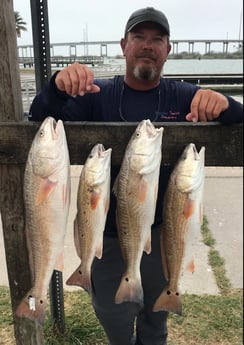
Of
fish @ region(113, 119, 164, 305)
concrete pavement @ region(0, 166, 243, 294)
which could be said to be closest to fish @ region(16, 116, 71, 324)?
fish @ region(113, 119, 164, 305)

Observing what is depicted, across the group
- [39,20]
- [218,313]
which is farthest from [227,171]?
[39,20]

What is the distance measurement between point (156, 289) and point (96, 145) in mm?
1102

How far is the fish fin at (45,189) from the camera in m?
1.58

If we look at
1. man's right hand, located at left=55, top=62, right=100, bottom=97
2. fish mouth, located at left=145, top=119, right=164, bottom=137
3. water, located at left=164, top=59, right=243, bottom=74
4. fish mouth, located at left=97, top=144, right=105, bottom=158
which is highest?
water, located at left=164, top=59, right=243, bottom=74

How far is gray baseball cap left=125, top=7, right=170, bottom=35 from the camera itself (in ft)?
7.30

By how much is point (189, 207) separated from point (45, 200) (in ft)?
1.86

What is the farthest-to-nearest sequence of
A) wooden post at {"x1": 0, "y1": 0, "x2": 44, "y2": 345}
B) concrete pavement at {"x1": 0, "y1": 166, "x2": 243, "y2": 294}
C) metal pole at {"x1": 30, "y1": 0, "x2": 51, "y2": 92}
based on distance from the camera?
1. concrete pavement at {"x1": 0, "y1": 166, "x2": 243, "y2": 294}
2. metal pole at {"x1": 30, "y1": 0, "x2": 51, "y2": 92}
3. wooden post at {"x1": 0, "y1": 0, "x2": 44, "y2": 345}

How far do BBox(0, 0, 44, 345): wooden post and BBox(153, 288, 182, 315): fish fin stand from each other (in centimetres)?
67

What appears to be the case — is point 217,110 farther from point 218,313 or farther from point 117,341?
point 218,313

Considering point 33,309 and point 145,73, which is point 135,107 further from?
point 33,309

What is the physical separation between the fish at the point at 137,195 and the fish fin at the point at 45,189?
10.7 inches

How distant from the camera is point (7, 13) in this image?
1.76 metres

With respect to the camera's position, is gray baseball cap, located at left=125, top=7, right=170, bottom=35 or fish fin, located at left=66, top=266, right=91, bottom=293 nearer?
fish fin, located at left=66, top=266, right=91, bottom=293

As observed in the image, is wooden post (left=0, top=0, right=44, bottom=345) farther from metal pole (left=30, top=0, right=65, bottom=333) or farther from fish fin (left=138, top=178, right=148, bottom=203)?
fish fin (left=138, top=178, right=148, bottom=203)
